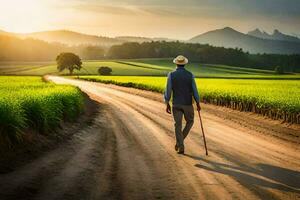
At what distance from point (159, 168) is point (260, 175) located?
2.29 metres

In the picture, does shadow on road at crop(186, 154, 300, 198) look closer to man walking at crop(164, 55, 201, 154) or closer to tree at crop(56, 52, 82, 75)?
man walking at crop(164, 55, 201, 154)

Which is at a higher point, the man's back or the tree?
the man's back

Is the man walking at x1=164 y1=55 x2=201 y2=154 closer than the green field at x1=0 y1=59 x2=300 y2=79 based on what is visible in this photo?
Yes

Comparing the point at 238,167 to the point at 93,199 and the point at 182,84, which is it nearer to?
the point at 182,84

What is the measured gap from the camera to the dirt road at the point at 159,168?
884 cm

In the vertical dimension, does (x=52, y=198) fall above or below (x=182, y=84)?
below

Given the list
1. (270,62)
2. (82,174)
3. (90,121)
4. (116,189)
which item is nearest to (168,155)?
(82,174)

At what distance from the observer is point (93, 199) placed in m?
8.30

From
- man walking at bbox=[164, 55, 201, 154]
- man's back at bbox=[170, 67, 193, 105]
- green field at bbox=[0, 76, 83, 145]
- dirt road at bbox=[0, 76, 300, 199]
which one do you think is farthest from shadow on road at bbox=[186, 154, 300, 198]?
green field at bbox=[0, 76, 83, 145]

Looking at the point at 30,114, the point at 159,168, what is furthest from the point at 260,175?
the point at 30,114

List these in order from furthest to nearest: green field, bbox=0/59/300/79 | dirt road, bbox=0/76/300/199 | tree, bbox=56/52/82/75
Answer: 1. tree, bbox=56/52/82/75
2. green field, bbox=0/59/300/79
3. dirt road, bbox=0/76/300/199

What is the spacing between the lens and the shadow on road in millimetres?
9473

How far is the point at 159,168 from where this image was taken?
1119cm

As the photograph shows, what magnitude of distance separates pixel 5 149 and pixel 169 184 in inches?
188
